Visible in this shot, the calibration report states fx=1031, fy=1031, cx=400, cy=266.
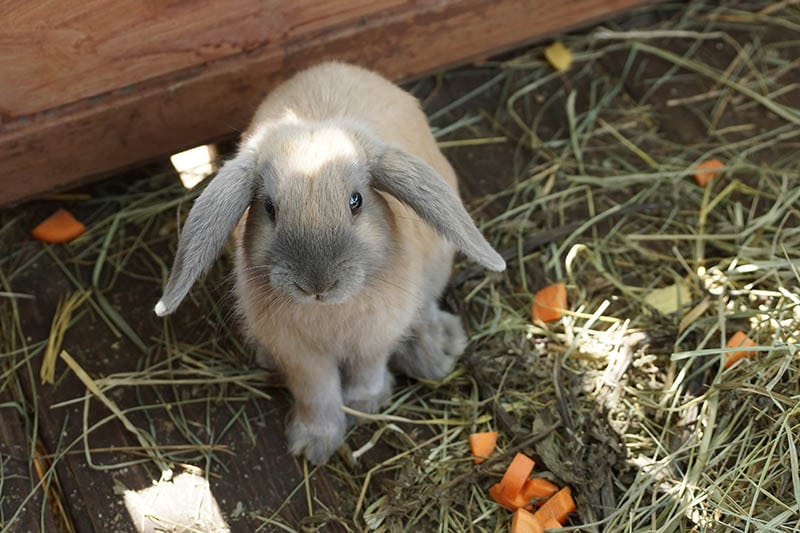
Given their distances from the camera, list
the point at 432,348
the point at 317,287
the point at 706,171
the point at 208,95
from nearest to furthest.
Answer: the point at 317,287
the point at 432,348
the point at 208,95
the point at 706,171

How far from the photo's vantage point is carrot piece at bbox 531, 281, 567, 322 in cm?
355

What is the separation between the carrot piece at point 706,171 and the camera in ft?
12.8

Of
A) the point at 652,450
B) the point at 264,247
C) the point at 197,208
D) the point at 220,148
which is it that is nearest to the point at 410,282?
the point at 264,247

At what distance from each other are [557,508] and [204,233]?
1.33 metres

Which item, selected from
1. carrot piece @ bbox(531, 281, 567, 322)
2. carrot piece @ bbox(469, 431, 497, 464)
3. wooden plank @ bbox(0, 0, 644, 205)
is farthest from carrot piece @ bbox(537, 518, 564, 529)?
wooden plank @ bbox(0, 0, 644, 205)

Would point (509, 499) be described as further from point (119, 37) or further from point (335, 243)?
point (119, 37)

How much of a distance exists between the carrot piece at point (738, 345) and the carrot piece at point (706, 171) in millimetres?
795

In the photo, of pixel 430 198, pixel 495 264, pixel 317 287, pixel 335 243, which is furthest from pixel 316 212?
pixel 495 264

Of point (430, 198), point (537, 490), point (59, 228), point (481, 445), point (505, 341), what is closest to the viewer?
point (430, 198)

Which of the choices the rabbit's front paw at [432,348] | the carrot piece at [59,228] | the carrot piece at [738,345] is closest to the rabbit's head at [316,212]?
the rabbit's front paw at [432,348]

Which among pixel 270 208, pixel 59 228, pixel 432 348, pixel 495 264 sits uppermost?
pixel 270 208

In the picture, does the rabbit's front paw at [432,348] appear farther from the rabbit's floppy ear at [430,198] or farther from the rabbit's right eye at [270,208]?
the rabbit's right eye at [270,208]

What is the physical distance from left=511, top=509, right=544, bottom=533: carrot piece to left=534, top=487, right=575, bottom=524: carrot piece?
4cm

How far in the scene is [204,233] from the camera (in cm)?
264
